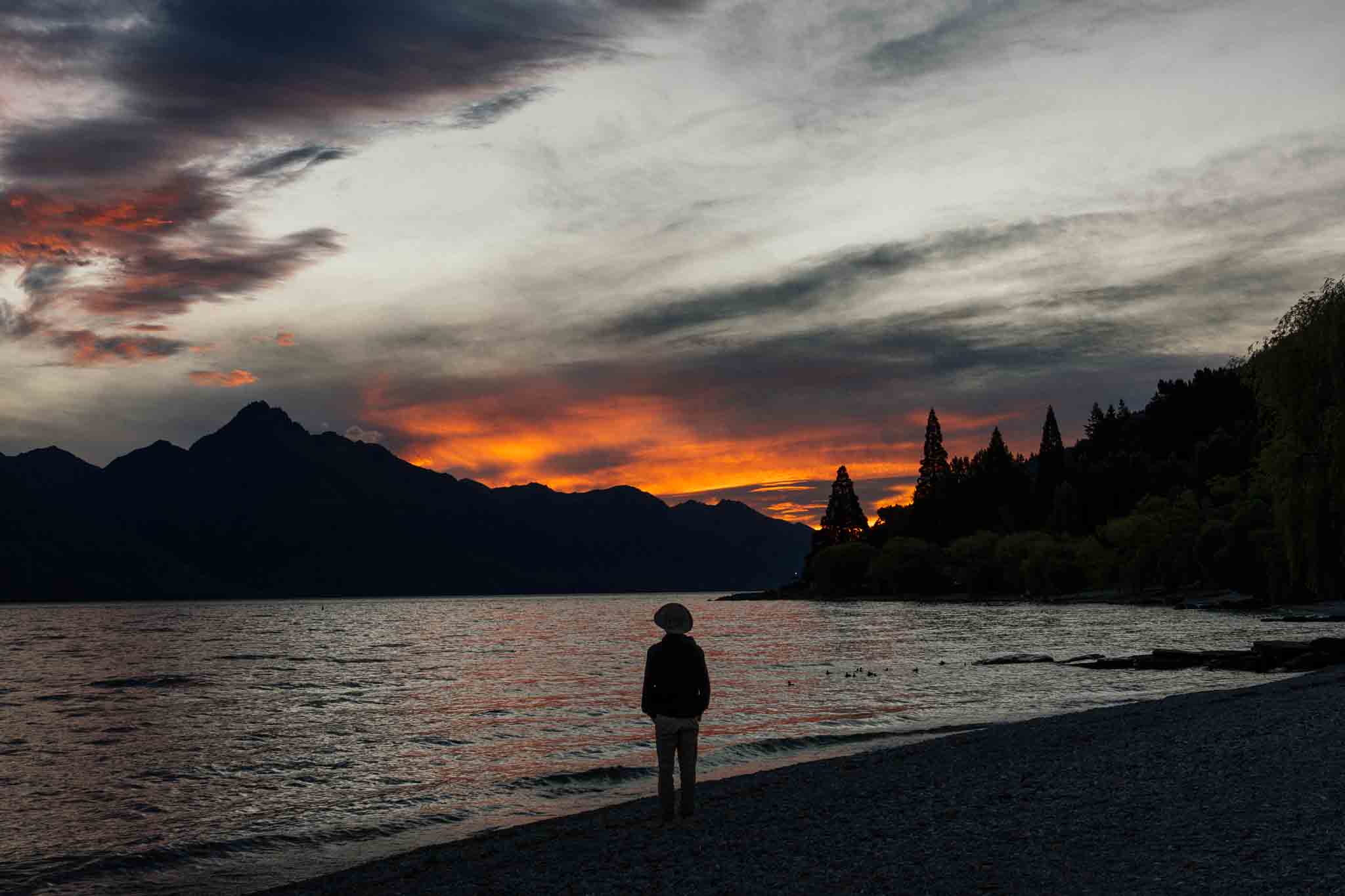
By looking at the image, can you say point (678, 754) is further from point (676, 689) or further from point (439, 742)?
point (439, 742)

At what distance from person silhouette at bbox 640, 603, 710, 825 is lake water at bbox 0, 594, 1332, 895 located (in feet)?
21.0

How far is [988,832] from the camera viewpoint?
12336 mm

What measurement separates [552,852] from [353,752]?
56.9 feet

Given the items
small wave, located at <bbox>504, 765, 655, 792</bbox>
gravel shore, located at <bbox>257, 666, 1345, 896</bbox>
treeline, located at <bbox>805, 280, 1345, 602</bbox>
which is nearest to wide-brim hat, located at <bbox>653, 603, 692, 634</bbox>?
gravel shore, located at <bbox>257, 666, 1345, 896</bbox>

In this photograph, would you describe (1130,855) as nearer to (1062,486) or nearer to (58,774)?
(58,774)

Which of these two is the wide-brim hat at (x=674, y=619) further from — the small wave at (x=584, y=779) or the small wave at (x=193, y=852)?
the small wave at (x=584, y=779)

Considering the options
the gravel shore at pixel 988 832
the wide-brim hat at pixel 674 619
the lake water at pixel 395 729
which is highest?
the wide-brim hat at pixel 674 619

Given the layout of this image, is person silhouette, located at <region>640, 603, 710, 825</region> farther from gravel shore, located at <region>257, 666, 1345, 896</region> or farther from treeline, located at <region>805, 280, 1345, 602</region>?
treeline, located at <region>805, 280, 1345, 602</region>

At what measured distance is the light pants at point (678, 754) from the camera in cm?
1441

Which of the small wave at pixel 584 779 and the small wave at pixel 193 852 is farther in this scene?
the small wave at pixel 584 779

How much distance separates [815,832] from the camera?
Answer: 43.9 feet

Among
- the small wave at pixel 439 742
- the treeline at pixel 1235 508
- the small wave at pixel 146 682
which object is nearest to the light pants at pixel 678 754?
the small wave at pixel 439 742

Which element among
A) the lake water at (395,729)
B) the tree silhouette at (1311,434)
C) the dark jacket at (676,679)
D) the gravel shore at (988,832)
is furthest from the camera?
the tree silhouette at (1311,434)

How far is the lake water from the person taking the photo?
18.9 meters
